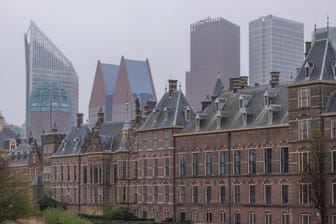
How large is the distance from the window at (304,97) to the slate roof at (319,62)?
99 cm

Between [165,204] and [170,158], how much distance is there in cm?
587

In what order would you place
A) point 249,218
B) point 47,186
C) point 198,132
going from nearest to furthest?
point 249,218
point 198,132
point 47,186

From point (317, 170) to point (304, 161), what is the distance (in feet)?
8.61

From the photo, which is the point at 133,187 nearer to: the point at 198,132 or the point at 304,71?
the point at 198,132

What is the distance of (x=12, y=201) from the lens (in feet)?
258

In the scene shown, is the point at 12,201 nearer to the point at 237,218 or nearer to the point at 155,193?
the point at 237,218

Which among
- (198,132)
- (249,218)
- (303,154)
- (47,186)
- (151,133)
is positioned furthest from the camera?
(47,186)

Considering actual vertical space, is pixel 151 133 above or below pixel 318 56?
below

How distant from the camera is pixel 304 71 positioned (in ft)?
269

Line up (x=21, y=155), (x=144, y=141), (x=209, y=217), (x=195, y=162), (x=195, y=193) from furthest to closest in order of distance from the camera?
(x=21, y=155), (x=144, y=141), (x=195, y=162), (x=195, y=193), (x=209, y=217)

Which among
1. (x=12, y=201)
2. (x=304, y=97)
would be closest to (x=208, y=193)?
(x=304, y=97)

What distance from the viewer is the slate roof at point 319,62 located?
80.6 metres

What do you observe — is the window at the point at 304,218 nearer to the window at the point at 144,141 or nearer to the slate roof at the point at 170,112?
the slate roof at the point at 170,112

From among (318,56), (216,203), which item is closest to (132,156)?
(216,203)
